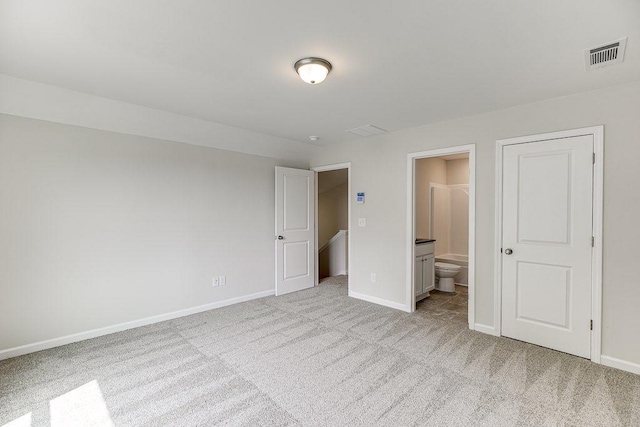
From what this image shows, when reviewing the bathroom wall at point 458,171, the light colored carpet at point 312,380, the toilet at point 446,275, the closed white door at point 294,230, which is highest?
the bathroom wall at point 458,171

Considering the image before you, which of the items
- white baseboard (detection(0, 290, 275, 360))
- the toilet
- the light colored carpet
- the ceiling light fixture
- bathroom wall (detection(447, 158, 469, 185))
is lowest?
the light colored carpet

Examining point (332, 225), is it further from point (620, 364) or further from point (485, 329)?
point (620, 364)

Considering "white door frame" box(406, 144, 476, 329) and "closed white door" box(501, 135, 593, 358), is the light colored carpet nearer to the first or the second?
"closed white door" box(501, 135, 593, 358)

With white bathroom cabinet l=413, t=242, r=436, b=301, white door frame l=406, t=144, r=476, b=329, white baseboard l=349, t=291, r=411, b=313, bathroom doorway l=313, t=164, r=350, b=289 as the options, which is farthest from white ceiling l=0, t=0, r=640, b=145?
bathroom doorway l=313, t=164, r=350, b=289

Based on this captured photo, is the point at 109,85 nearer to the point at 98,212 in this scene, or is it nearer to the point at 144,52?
the point at 144,52

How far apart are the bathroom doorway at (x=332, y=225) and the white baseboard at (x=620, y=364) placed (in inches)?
141

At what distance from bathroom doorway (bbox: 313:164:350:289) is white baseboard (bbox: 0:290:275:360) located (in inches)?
81.7

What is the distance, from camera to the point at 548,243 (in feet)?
9.12

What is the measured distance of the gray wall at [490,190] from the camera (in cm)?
238

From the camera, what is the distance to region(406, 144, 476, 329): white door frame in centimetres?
321

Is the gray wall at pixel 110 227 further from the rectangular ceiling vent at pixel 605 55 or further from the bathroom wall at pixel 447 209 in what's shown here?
the rectangular ceiling vent at pixel 605 55

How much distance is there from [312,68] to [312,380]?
2.37 meters

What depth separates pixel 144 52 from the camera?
1.98 m

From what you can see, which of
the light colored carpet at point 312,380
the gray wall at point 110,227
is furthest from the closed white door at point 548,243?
the gray wall at point 110,227
